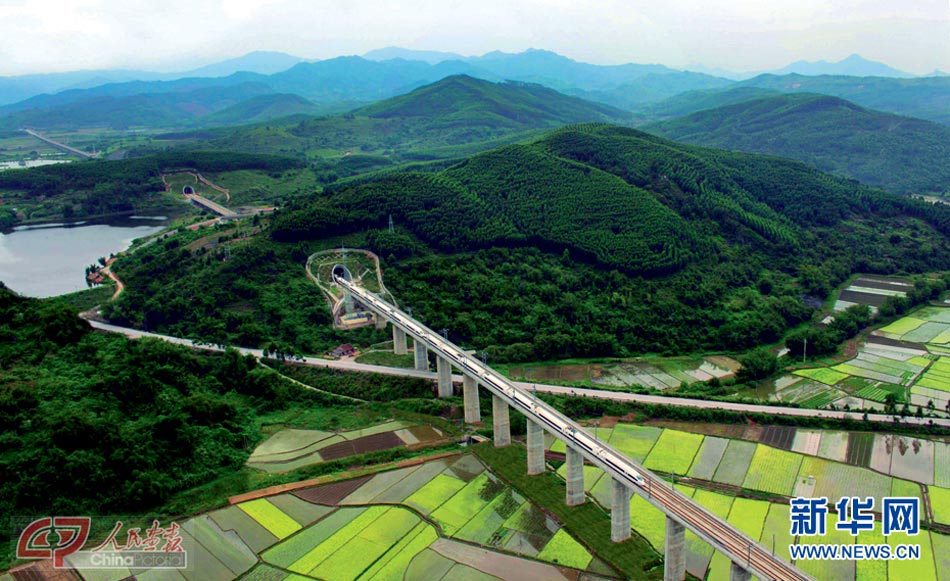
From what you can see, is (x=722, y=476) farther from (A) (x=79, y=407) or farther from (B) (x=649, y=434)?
(A) (x=79, y=407)

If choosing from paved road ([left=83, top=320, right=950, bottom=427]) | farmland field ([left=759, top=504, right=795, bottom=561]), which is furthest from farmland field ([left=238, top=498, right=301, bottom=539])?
farmland field ([left=759, top=504, right=795, bottom=561])

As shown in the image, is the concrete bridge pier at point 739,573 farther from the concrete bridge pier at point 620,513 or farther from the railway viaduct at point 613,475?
the concrete bridge pier at point 620,513

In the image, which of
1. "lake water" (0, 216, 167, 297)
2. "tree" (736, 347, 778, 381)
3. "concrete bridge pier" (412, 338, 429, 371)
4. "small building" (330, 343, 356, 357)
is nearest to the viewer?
"concrete bridge pier" (412, 338, 429, 371)

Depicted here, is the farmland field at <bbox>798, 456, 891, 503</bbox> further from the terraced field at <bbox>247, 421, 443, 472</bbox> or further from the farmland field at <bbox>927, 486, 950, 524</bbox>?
the terraced field at <bbox>247, 421, 443, 472</bbox>

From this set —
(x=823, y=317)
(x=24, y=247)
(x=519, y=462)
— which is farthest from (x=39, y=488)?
(x=24, y=247)

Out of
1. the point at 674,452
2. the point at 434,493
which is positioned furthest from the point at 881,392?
the point at 434,493

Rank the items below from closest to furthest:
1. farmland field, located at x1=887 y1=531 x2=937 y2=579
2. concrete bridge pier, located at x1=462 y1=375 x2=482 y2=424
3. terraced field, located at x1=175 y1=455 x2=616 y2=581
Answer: farmland field, located at x1=887 y1=531 x2=937 y2=579, terraced field, located at x1=175 y1=455 x2=616 y2=581, concrete bridge pier, located at x1=462 y1=375 x2=482 y2=424
